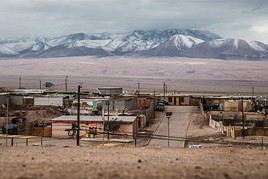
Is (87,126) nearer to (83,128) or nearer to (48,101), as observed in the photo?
(83,128)

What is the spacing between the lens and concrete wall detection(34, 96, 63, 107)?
56219 mm

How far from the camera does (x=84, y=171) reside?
1239cm

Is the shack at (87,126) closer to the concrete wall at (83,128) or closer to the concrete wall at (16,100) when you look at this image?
the concrete wall at (83,128)

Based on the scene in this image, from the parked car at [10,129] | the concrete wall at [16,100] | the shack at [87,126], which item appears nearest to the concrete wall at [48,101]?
the concrete wall at [16,100]

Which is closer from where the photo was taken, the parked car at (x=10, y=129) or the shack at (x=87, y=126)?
the shack at (x=87, y=126)

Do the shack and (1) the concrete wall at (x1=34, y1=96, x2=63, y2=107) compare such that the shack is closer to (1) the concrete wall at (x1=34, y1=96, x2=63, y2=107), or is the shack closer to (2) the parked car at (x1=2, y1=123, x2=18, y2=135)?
(2) the parked car at (x1=2, y1=123, x2=18, y2=135)

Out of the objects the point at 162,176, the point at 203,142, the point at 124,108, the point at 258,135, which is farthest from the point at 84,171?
the point at 124,108

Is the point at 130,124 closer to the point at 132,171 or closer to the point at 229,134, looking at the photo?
the point at 229,134

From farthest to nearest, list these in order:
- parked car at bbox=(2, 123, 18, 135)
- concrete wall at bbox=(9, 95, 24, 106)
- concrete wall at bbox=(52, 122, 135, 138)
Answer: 1. concrete wall at bbox=(9, 95, 24, 106)
2. parked car at bbox=(2, 123, 18, 135)
3. concrete wall at bbox=(52, 122, 135, 138)

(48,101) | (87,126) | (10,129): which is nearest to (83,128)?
(87,126)

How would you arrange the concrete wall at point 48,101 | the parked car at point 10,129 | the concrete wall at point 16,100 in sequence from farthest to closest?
1. the concrete wall at point 16,100
2. the concrete wall at point 48,101
3. the parked car at point 10,129

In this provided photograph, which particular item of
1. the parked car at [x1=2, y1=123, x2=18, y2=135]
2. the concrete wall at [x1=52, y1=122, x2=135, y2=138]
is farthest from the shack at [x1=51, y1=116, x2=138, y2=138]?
the parked car at [x1=2, y1=123, x2=18, y2=135]

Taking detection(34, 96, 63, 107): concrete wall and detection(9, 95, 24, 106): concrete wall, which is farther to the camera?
detection(9, 95, 24, 106): concrete wall

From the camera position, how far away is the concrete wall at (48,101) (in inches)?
2213
